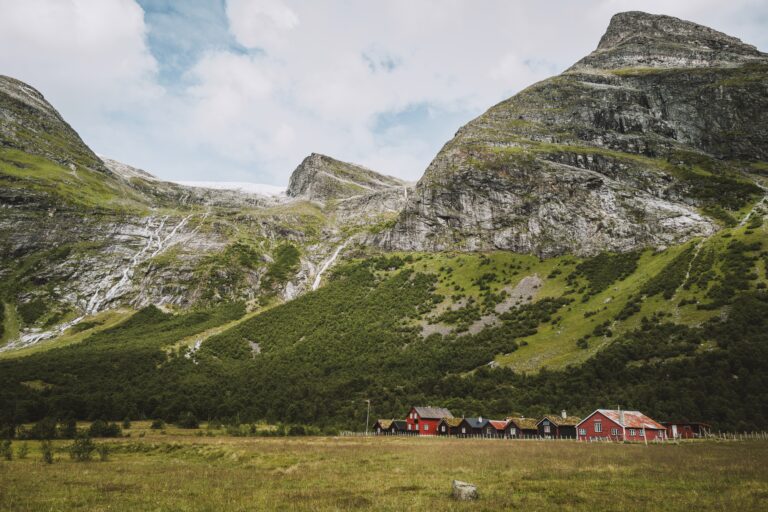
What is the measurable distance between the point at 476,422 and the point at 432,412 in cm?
796

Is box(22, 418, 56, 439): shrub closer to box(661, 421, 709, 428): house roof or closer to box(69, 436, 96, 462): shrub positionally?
box(69, 436, 96, 462): shrub

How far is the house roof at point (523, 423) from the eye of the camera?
218ft

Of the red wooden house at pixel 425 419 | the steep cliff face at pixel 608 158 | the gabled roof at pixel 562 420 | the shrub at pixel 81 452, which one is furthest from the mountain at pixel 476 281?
the shrub at pixel 81 452

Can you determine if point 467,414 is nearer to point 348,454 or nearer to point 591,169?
point 348,454

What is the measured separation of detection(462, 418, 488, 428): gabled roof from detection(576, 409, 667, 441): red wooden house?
1465 cm

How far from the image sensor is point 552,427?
65062 millimetres

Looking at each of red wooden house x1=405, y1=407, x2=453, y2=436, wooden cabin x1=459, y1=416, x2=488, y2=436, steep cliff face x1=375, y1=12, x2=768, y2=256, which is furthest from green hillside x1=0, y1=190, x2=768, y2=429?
steep cliff face x1=375, y1=12, x2=768, y2=256

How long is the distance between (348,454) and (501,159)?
440 ft

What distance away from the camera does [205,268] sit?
159 m

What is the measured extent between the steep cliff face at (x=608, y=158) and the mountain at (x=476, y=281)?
78 cm

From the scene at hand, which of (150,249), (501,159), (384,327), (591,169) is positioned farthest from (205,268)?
(591,169)

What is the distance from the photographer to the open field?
17578 mm

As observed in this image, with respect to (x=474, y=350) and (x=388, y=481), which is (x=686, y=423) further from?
(x=388, y=481)

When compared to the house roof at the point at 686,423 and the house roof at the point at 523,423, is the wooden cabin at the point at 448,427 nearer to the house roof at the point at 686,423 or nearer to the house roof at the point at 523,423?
the house roof at the point at 523,423
